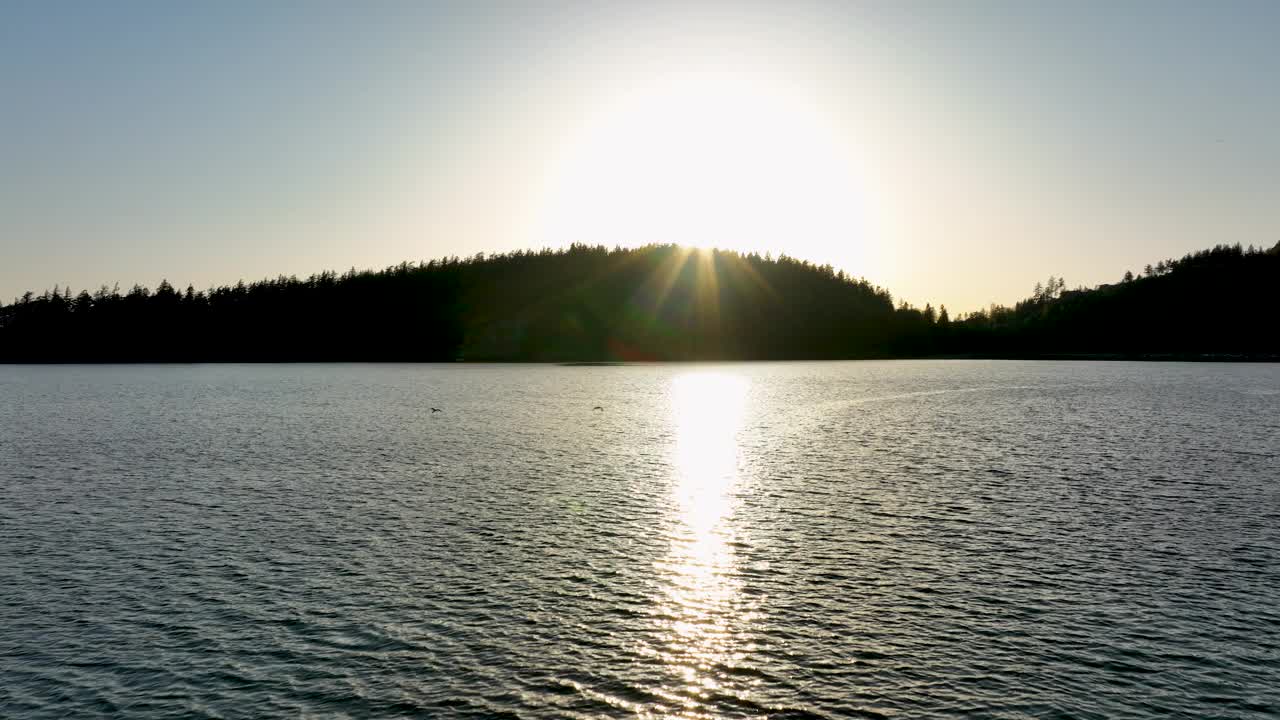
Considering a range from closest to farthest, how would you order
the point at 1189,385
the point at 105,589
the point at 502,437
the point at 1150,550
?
the point at 105,589, the point at 1150,550, the point at 502,437, the point at 1189,385

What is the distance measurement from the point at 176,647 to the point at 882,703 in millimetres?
15312

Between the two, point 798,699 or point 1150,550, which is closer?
point 798,699

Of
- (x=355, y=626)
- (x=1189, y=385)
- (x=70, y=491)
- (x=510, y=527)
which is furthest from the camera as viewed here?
(x=1189, y=385)

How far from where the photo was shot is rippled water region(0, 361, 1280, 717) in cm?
1666

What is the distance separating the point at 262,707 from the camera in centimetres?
1579

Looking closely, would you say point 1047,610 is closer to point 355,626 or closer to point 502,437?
point 355,626

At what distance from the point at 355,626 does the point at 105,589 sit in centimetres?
854

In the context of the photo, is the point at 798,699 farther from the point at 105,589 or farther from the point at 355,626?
the point at 105,589

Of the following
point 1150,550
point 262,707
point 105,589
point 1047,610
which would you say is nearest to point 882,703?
point 1047,610

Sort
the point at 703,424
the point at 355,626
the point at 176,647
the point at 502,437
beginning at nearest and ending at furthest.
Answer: the point at 176,647
the point at 355,626
the point at 502,437
the point at 703,424

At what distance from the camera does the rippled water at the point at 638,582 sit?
16656mm

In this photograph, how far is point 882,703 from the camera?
16.0 m

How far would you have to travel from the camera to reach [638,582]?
24.4 meters

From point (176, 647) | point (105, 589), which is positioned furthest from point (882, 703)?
point (105, 589)
